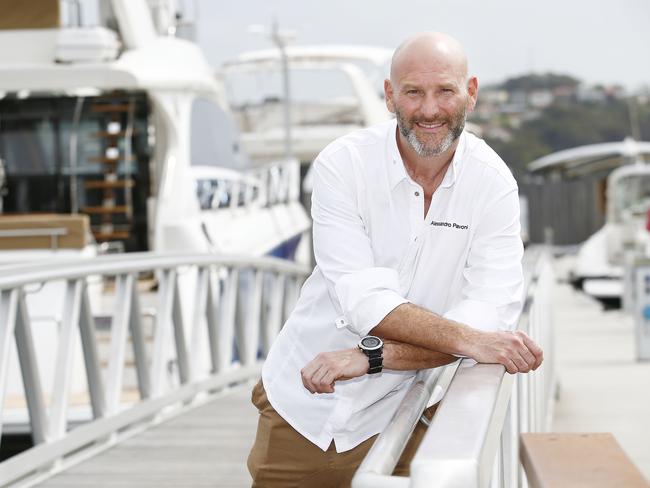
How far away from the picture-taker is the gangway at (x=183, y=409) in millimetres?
2328

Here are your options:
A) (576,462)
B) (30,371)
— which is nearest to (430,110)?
(576,462)

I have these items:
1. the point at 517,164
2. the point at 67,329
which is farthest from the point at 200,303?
the point at 517,164

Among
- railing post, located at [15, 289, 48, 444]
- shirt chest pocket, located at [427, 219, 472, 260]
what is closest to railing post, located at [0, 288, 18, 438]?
railing post, located at [15, 289, 48, 444]

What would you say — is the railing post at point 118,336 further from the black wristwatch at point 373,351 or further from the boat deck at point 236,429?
the black wristwatch at point 373,351

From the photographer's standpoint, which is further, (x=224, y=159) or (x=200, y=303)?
(x=224, y=159)

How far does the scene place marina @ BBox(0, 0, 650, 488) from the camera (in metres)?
3.24

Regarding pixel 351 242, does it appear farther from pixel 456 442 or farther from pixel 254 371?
pixel 254 371

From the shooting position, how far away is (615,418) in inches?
437

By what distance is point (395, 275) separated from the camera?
10.4 ft

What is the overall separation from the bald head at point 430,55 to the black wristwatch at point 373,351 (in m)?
0.59

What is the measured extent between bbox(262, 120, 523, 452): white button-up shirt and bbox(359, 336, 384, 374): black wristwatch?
0.19 ft

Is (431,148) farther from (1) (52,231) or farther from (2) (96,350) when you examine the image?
(1) (52,231)

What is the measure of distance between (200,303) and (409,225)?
640 centimetres

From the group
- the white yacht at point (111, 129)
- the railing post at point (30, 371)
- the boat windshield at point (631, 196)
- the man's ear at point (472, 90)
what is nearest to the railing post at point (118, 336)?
the railing post at point (30, 371)
